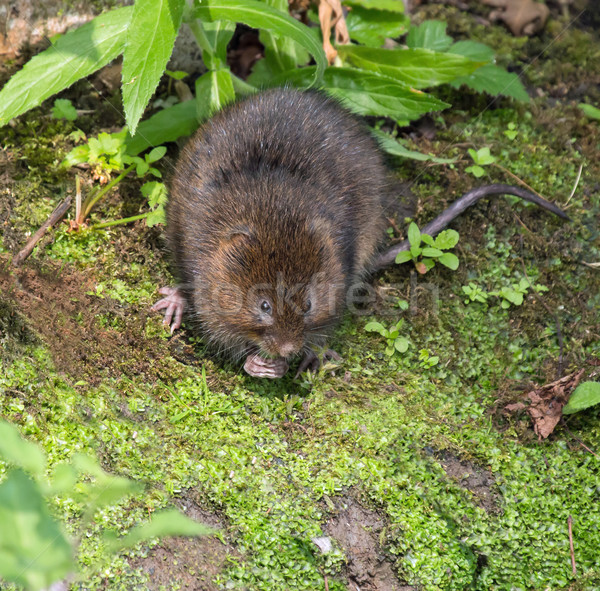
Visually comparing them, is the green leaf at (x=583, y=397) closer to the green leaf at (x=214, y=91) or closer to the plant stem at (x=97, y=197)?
the green leaf at (x=214, y=91)

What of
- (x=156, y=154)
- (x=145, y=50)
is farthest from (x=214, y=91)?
(x=145, y=50)

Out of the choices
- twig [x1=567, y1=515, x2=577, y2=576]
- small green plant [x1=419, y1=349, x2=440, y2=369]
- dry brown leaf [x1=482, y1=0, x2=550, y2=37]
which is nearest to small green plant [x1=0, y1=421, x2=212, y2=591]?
twig [x1=567, y1=515, x2=577, y2=576]

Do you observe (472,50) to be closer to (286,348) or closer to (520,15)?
(520,15)

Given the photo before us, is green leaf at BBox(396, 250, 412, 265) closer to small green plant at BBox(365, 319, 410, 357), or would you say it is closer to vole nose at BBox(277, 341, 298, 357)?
small green plant at BBox(365, 319, 410, 357)

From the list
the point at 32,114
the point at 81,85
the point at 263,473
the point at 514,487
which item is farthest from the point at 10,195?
the point at 514,487

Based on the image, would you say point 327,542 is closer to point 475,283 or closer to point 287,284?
point 287,284

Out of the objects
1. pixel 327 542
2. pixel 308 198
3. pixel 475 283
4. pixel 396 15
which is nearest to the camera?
pixel 327 542
